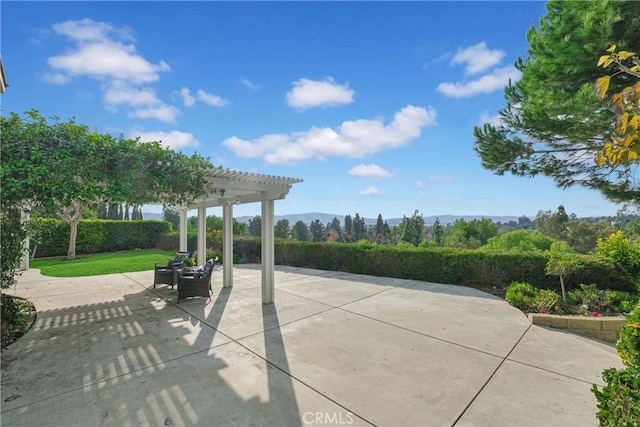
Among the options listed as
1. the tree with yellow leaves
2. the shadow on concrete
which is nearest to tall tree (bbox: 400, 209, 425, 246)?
the shadow on concrete

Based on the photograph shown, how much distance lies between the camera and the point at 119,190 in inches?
177

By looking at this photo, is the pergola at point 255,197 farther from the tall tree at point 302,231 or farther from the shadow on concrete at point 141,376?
the tall tree at point 302,231

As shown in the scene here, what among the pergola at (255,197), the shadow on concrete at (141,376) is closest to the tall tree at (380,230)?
the pergola at (255,197)

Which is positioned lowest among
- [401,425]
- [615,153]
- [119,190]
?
[401,425]

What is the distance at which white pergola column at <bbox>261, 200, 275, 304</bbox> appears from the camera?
6465 mm

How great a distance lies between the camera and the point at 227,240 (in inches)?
314

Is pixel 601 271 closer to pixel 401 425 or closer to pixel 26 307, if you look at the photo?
pixel 401 425

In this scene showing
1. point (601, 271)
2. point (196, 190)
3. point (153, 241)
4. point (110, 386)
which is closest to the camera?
point (110, 386)

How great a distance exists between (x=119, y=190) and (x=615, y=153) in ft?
18.6

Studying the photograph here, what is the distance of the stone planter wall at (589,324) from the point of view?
15.1 ft

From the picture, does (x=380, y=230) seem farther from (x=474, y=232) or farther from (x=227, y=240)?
(x=227, y=240)

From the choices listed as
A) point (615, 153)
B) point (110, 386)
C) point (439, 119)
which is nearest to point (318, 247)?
point (439, 119)

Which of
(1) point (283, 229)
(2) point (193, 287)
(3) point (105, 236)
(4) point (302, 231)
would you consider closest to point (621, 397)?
(2) point (193, 287)

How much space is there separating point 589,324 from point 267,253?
625 cm
